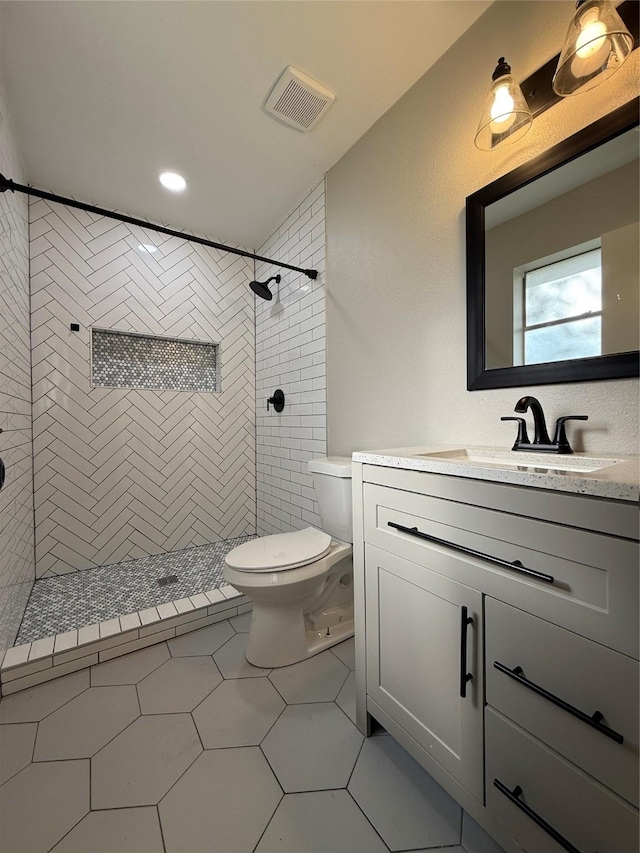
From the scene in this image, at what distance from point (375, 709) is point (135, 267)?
9.60 feet

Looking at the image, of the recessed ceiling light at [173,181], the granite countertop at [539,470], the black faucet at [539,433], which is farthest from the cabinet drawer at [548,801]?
the recessed ceiling light at [173,181]

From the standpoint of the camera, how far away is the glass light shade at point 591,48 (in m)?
0.90

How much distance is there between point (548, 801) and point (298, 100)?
2.54 metres

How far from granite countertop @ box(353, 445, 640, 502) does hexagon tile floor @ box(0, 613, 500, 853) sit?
3.08ft

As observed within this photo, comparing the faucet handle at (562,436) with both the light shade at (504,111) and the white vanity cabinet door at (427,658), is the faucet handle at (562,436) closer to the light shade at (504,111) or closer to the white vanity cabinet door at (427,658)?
the white vanity cabinet door at (427,658)

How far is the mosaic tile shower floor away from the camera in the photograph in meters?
1.74

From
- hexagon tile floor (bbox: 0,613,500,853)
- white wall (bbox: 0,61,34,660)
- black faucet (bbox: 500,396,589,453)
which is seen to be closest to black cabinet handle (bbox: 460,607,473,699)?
hexagon tile floor (bbox: 0,613,500,853)

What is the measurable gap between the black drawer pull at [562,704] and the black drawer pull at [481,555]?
21cm

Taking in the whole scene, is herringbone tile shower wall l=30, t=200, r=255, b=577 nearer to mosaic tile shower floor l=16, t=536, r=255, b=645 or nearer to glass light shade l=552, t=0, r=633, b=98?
mosaic tile shower floor l=16, t=536, r=255, b=645

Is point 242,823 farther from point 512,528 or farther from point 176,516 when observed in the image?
point 176,516

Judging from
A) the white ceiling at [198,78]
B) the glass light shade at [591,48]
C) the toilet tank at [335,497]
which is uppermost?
the white ceiling at [198,78]

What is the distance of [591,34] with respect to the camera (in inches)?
36.1

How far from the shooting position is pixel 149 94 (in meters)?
1.62

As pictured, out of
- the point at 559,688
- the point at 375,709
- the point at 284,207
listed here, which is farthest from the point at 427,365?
the point at 284,207
